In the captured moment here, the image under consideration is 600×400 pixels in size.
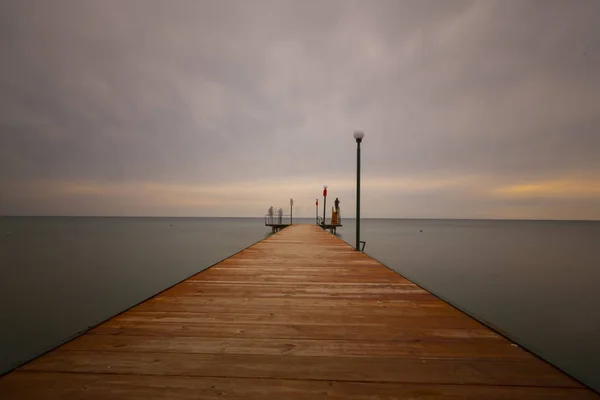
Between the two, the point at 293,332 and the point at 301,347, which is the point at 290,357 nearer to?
the point at 301,347

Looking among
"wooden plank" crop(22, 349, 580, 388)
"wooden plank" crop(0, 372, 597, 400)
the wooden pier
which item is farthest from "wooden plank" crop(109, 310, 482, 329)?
"wooden plank" crop(0, 372, 597, 400)

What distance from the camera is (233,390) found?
1.71 metres

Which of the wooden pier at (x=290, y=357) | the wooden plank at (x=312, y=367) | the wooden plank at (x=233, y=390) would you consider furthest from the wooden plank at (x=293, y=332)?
the wooden plank at (x=233, y=390)

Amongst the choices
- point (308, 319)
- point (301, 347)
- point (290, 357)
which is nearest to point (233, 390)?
point (290, 357)

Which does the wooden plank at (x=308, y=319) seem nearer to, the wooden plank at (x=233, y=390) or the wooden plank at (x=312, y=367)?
the wooden plank at (x=312, y=367)

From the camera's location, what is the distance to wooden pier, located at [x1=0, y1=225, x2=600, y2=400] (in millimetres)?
1716

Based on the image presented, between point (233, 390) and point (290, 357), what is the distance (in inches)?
20.7

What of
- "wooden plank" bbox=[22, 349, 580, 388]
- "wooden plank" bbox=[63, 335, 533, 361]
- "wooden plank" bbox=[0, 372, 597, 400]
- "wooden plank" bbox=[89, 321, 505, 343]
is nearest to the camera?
"wooden plank" bbox=[0, 372, 597, 400]

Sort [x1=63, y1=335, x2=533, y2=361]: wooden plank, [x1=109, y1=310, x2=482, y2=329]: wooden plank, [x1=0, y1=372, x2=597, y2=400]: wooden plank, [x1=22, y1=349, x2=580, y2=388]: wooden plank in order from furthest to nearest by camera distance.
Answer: [x1=109, y1=310, x2=482, y2=329]: wooden plank, [x1=63, y1=335, x2=533, y2=361]: wooden plank, [x1=22, y1=349, x2=580, y2=388]: wooden plank, [x1=0, y1=372, x2=597, y2=400]: wooden plank

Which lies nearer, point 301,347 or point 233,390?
point 233,390

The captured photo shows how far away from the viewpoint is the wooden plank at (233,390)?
166cm

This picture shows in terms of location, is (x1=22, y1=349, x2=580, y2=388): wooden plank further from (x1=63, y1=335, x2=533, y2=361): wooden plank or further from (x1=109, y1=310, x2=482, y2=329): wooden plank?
(x1=109, y1=310, x2=482, y2=329): wooden plank

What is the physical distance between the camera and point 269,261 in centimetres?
627

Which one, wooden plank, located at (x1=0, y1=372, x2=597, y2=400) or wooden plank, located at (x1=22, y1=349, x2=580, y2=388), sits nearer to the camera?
wooden plank, located at (x1=0, y1=372, x2=597, y2=400)
